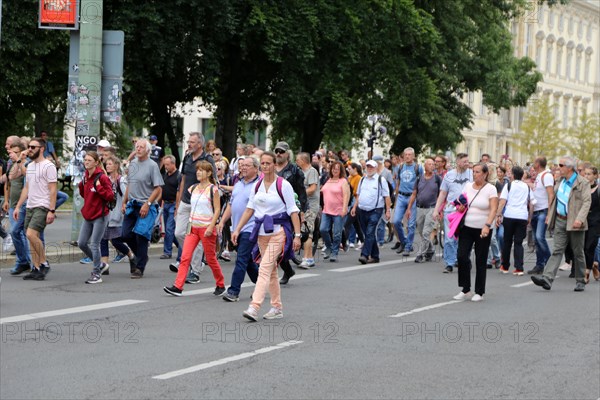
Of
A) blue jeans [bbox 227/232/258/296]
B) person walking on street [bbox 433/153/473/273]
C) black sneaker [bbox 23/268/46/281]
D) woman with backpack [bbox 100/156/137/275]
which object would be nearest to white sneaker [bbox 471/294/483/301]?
blue jeans [bbox 227/232/258/296]

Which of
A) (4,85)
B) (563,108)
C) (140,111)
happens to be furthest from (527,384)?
(563,108)

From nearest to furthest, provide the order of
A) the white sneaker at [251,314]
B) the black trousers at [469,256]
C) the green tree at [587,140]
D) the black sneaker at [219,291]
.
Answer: the white sneaker at [251,314] → the black sneaker at [219,291] → the black trousers at [469,256] → the green tree at [587,140]

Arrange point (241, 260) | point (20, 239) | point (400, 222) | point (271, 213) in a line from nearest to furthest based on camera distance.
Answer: point (271, 213) → point (241, 260) → point (20, 239) → point (400, 222)

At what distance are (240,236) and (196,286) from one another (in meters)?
2.00

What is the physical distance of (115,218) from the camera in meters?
15.1

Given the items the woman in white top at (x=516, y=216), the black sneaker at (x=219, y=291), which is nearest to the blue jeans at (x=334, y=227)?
the woman in white top at (x=516, y=216)

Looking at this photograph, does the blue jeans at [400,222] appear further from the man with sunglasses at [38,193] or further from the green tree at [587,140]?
the green tree at [587,140]

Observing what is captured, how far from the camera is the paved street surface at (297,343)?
26.5ft

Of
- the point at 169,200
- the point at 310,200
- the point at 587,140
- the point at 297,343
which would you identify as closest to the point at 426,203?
the point at 310,200

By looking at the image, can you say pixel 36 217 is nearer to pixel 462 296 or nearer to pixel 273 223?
pixel 273 223

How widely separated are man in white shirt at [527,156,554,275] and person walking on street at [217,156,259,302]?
6.35 m

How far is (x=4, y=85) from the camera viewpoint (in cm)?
2895

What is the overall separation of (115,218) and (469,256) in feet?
15.0

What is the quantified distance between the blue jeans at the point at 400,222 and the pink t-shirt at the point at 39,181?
8.44m
